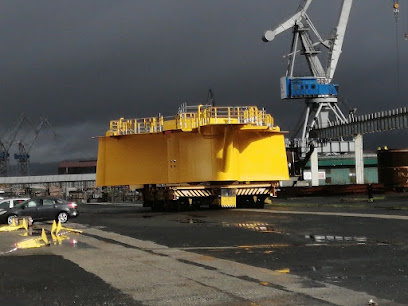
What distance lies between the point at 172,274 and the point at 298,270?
2581 mm

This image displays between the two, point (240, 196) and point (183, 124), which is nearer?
point (183, 124)

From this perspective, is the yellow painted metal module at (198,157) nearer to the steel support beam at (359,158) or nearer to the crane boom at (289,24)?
the steel support beam at (359,158)

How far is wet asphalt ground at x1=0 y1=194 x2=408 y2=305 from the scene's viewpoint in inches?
360

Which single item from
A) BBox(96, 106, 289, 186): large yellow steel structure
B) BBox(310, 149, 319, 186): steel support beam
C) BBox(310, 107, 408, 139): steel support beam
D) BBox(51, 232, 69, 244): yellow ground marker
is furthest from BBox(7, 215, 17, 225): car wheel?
BBox(310, 149, 319, 186): steel support beam

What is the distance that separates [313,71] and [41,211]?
3306 inches

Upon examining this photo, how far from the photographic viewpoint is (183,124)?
3409cm

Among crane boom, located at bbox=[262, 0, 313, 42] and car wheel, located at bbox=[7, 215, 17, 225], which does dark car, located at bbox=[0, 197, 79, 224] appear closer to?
car wheel, located at bbox=[7, 215, 17, 225]

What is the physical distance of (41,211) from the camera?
29.1 m

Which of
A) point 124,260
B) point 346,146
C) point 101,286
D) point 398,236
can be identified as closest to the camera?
point 101,286

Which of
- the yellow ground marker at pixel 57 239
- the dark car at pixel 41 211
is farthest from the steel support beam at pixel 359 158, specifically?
the yellow ground marker at pixel 57 239

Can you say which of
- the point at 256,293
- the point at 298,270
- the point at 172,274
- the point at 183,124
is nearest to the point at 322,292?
the point at 256,293

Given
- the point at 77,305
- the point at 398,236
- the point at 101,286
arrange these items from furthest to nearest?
1. the point at 398,236
2. the point at 101,286
3. the point at 77,305

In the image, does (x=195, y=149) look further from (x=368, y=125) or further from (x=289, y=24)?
(x=289, y=24)

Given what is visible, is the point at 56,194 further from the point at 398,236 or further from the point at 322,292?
the point at 322,292
